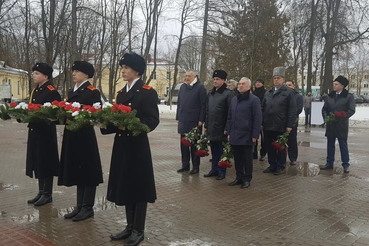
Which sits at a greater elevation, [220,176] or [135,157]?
[135,157]

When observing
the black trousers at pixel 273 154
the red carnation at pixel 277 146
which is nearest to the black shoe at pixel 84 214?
the red carnation at pixel 277 146

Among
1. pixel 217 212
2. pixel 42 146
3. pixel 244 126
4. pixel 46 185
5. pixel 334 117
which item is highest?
pixel 334 117

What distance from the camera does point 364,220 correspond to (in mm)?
5195

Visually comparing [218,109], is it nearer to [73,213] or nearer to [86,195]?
[86,195]

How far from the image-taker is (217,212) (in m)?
5.41

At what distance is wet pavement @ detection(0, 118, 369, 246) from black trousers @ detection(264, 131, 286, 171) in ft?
1.00

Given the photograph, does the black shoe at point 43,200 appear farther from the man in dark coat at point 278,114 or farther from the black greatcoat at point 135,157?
the man in dark coat at point 278,114

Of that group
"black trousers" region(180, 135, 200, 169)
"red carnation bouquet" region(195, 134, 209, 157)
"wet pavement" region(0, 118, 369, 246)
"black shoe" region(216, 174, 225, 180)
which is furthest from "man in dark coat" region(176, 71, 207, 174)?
"wet pavement" region(0, 118, 369, 246)

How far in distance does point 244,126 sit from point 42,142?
11.0 feet

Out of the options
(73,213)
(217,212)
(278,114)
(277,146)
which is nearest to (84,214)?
(73,213)

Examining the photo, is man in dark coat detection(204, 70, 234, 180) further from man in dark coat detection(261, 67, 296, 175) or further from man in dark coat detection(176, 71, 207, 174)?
man in dark coat detection(261, 67, 296, 175)

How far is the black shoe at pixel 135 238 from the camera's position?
4.11 m

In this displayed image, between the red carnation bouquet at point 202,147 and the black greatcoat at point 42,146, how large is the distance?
2909mm

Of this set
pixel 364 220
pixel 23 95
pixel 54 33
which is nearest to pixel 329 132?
pixel 364 220
